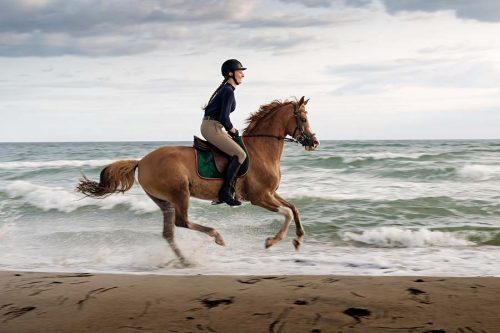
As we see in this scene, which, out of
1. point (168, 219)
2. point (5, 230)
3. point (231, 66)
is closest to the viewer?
point (231, 66)

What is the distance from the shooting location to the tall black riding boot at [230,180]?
7.21 metres

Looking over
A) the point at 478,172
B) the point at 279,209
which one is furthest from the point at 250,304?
the point at 478,172

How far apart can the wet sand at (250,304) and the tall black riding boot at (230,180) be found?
179cm

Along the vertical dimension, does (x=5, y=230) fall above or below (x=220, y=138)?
below

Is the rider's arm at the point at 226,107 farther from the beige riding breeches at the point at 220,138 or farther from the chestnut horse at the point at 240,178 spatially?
the chestnut horse at the point at 240,178

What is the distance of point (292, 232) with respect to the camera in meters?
10.2

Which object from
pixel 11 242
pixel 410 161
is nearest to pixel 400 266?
pixel 11 242

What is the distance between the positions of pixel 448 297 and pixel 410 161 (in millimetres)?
21000

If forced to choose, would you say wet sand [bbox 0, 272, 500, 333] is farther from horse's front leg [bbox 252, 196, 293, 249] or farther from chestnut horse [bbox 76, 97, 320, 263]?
chestnut horse [bbox 76, 97, 320, 263]

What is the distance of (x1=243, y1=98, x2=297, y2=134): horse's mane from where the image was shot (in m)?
7.73

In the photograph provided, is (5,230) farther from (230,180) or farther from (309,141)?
(309,141)

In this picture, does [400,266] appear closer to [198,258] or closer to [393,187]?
[198,258]

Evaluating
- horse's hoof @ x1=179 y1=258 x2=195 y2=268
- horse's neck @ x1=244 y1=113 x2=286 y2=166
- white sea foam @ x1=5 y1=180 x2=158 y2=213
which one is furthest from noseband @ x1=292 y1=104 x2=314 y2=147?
white sea foam @ x1=5 y1=180 x2=158 y2=213

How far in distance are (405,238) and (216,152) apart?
4.00 meters
